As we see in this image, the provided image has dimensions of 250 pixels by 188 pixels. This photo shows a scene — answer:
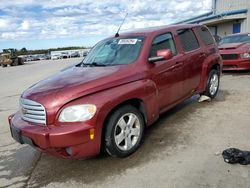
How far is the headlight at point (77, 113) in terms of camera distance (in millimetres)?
3623

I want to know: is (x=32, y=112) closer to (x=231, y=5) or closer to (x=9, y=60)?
(x=231, y=5)

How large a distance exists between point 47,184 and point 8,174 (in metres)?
0.74

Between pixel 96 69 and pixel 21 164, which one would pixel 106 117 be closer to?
pixel 96 69

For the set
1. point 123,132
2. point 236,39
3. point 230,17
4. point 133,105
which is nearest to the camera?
point 123,132

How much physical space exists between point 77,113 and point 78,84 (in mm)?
447

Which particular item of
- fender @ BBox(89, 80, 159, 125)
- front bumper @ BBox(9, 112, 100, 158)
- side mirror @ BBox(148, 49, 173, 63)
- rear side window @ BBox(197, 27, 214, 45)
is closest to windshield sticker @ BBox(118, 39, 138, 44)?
side mirror @ BBox(148, 49, 173, 63)

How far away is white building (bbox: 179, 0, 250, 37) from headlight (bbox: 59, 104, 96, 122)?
2662cm

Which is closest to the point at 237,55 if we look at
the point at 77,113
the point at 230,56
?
the point at 230,56

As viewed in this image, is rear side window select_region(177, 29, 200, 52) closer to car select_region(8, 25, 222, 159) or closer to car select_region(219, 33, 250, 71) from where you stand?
car select_region(8, 25, 222, 159)

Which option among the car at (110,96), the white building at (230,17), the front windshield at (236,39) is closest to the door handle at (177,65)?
the car at (110,96)

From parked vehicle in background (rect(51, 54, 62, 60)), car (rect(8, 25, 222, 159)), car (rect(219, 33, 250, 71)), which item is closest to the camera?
car (rect(8, 25, 222, 159))

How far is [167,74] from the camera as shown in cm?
503

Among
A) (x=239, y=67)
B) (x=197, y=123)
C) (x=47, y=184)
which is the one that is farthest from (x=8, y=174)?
(x=239, y=67)

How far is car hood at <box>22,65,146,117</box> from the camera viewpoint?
3.70 m
